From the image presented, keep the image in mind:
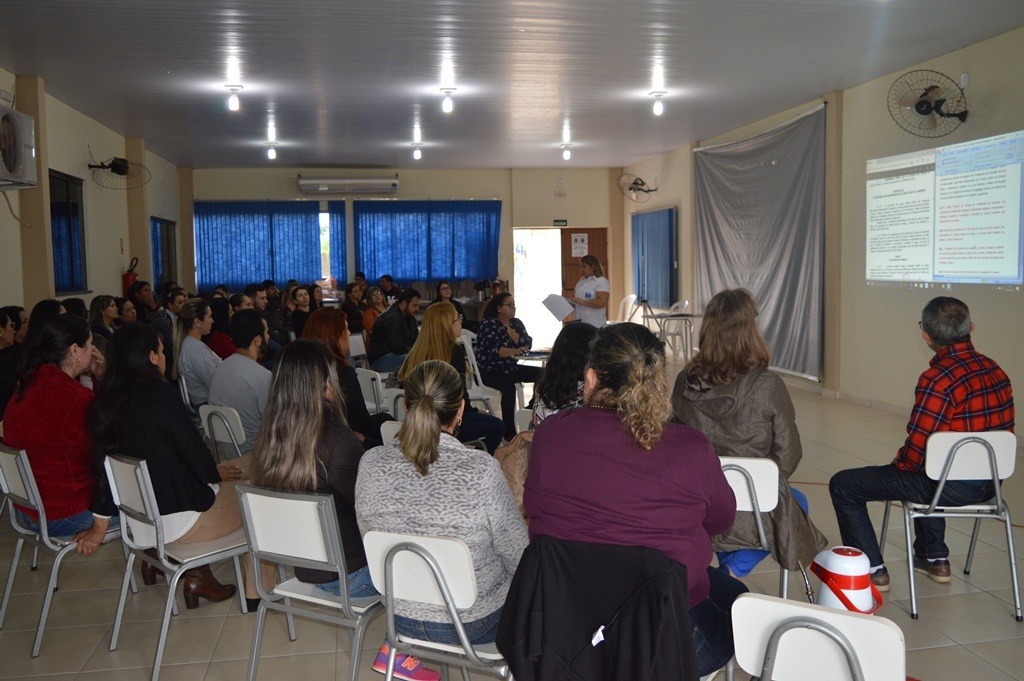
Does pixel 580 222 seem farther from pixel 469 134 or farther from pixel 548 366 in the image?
pixel 548 366

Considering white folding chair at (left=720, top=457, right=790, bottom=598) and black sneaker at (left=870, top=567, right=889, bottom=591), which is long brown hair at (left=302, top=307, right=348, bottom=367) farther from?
black sneaker at (left=870, top=567, right=889, bottom=591)

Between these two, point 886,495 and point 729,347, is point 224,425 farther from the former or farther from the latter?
point 886,495

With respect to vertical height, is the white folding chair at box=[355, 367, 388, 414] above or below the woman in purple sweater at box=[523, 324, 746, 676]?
below

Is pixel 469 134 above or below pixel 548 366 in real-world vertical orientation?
above

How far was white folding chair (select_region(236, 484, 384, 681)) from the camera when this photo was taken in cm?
237

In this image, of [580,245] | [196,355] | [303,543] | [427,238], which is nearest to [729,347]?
[303,543]

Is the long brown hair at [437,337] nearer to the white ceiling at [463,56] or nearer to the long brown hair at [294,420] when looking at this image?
the white ceiling at [463,56]

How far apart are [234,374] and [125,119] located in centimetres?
A: 588

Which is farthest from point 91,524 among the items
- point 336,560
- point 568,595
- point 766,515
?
point 766,515

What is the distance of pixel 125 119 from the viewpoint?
8852mm

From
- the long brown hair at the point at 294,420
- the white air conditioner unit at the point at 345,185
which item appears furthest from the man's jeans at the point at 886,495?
the white air conditioner unit at the point at 345,185

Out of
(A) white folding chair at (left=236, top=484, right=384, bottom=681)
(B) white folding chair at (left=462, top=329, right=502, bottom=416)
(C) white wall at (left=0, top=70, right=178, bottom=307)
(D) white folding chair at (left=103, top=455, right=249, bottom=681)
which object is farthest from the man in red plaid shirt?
(C) white wall at (left=0, top=70, right=178, bottom=307)

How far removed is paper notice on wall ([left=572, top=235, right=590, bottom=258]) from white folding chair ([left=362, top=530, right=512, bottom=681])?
12.5 m

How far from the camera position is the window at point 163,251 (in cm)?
1153
